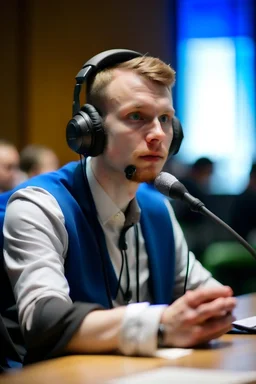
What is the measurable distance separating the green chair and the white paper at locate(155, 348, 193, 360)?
11.5 feet

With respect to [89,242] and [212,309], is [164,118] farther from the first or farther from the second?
[212,309]

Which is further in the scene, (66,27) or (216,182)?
(216,182)

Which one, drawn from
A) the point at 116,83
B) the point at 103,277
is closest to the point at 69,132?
the point at 116,83

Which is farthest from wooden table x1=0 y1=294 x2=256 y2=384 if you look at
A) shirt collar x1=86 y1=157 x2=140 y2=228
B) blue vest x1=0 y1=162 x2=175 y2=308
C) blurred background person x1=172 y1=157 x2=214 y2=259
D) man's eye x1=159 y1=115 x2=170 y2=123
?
blurred background person x1=172 y1=157 x2=214 y2=259

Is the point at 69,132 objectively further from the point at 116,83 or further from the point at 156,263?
the point at 156,263

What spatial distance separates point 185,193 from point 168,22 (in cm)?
561

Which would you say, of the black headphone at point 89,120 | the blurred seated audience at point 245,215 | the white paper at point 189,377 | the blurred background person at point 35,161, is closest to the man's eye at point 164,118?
the black headphone at point 89,120

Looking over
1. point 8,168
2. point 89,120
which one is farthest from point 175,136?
point 8,168

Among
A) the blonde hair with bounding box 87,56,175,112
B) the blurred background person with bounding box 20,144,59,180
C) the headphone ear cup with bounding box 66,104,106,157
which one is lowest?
the blurred background person with bounding box 20,144,59,180

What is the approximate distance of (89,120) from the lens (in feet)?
5.75

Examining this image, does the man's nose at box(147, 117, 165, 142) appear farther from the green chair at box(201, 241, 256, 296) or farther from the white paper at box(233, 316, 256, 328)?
the green chair at box(201, 241, 256, 296)

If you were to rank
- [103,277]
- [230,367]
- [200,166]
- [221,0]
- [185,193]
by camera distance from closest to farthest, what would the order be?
[230,367] → [185,193] → [103,277] → [200,166] → [221,0]

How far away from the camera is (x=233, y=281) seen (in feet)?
16.6

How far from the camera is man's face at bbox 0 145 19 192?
4.87 meters
